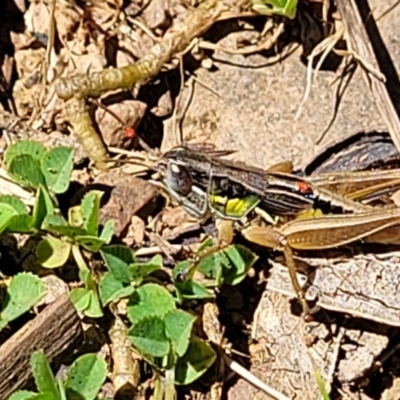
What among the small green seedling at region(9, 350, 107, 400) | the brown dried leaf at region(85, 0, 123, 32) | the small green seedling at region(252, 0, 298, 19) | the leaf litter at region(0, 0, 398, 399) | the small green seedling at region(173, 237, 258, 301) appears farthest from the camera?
the brown dried leaf at region(85, 0, 123, 32)

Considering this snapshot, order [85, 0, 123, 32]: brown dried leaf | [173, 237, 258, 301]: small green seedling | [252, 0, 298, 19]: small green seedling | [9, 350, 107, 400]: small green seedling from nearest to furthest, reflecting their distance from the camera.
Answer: [9, 350, 107, 400]: small green seedling → [173, 237, 258, 301]: small green seedling → [252, 0, 298, 19]: small green seedling → [85, 0, 123, 32]: brown dried leaf

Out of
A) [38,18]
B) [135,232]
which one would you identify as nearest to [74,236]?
[135,232]

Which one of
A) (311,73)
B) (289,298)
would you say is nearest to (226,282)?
(289,298)

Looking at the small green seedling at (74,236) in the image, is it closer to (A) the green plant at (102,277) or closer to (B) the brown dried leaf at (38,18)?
(A) the green plant at (102,277)

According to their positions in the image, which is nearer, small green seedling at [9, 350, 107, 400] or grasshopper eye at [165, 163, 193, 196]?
small green seedling at [9, 350, 107, 400]

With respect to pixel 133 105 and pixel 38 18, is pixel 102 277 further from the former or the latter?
pixel 38 18

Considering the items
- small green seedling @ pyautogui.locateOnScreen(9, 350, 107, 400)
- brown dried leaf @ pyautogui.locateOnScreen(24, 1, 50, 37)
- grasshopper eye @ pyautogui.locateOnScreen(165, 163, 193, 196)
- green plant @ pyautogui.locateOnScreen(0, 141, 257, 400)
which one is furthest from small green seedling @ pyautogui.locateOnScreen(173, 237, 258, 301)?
brown dried leaf @ pyautogui.locateOnScreen(24, 1, 50, 37)

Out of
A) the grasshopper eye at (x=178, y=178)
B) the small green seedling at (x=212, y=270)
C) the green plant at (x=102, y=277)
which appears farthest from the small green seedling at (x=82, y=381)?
the grasshopper eye at (x=178, y=178)

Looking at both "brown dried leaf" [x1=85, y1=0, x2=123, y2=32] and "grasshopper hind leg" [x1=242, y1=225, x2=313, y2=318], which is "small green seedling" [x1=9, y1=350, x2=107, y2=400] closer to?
"grasshopper hind leg" [x1=242, y1=225, x2=313, y2=318]
